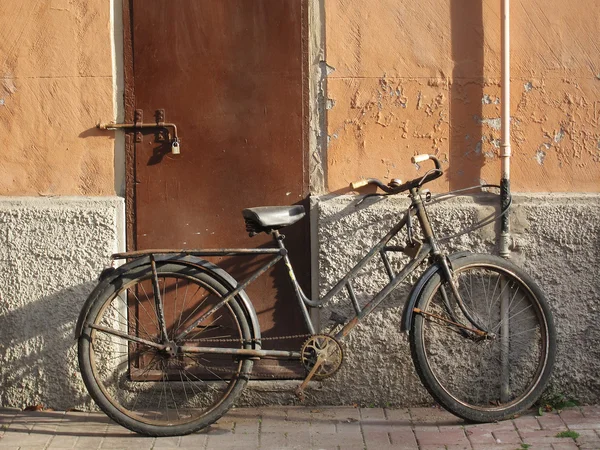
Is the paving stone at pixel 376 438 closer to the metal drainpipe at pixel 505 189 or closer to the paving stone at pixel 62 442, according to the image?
the metal drainpipe at pixel 505 189

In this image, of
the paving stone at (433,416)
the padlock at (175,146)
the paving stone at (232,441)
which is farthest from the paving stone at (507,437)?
the padlock at (175,146)

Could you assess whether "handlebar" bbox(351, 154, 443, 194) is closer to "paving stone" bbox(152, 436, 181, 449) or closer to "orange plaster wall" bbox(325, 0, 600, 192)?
"orange plaster wall" bbox(325, 0, 600, 192)

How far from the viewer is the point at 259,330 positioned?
16.1ft

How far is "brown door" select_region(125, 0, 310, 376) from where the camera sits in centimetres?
519

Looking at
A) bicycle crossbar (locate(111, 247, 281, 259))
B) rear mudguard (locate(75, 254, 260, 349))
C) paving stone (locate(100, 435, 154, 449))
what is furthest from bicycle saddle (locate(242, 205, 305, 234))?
paving stone (locate(100, 435, 154, 449))

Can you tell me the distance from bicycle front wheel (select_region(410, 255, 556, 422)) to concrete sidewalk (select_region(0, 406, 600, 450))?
0.54ft

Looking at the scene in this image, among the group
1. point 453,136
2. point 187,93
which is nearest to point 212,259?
point 187,93

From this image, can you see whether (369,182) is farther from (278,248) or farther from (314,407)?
(314,407)

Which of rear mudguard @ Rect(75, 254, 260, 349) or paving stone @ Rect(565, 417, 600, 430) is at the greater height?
rear mudguard @ Rect(75, 254, 260, 349)

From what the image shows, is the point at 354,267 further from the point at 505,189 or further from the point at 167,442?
the point at 167,442

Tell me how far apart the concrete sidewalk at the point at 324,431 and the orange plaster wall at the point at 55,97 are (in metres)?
1.34

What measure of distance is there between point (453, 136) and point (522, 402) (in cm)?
156

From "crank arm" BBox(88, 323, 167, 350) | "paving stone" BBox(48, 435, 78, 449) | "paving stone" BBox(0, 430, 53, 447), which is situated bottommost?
"paving stone" BBox(48, 435, 78, 449)

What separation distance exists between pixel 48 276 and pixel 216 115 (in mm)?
1340
